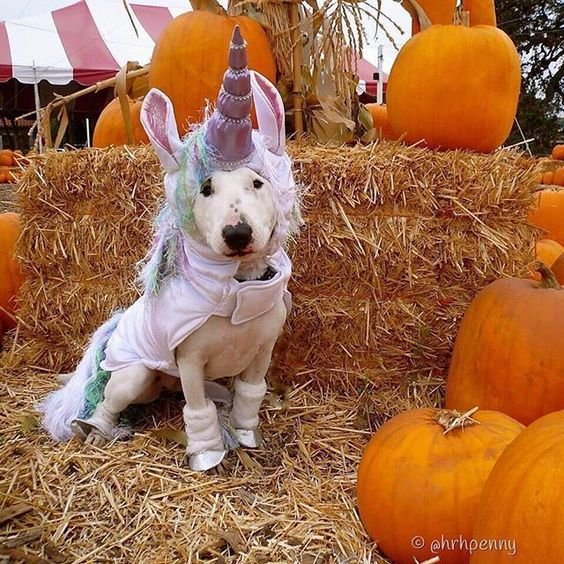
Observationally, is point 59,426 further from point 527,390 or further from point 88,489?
point 527,390

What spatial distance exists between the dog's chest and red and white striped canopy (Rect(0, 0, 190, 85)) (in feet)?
24.4

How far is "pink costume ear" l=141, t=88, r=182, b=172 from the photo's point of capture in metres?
1.36

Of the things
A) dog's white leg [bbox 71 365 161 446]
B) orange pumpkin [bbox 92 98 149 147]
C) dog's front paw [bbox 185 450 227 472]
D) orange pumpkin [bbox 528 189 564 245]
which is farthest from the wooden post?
orange pumpkin [bbox 528 189 564 245]

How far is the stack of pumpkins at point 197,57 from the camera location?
2.10m

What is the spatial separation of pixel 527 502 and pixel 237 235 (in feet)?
2.24

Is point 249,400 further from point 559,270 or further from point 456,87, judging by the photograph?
point 559,270

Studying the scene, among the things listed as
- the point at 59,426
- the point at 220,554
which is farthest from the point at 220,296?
the point at 59,426

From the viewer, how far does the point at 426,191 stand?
1.88 metres

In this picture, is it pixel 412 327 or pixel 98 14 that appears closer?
pixel 412 327

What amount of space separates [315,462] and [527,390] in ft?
1.83

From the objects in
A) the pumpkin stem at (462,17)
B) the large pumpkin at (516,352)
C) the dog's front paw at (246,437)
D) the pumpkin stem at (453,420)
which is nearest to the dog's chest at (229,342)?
the dog's front paw at (246,437)

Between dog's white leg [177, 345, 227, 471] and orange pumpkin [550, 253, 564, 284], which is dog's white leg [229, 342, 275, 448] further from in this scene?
orange pumpkin [550, 253, 564, 284]

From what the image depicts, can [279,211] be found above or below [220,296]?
above

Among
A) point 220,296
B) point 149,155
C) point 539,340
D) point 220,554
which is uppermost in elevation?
point 149,155
